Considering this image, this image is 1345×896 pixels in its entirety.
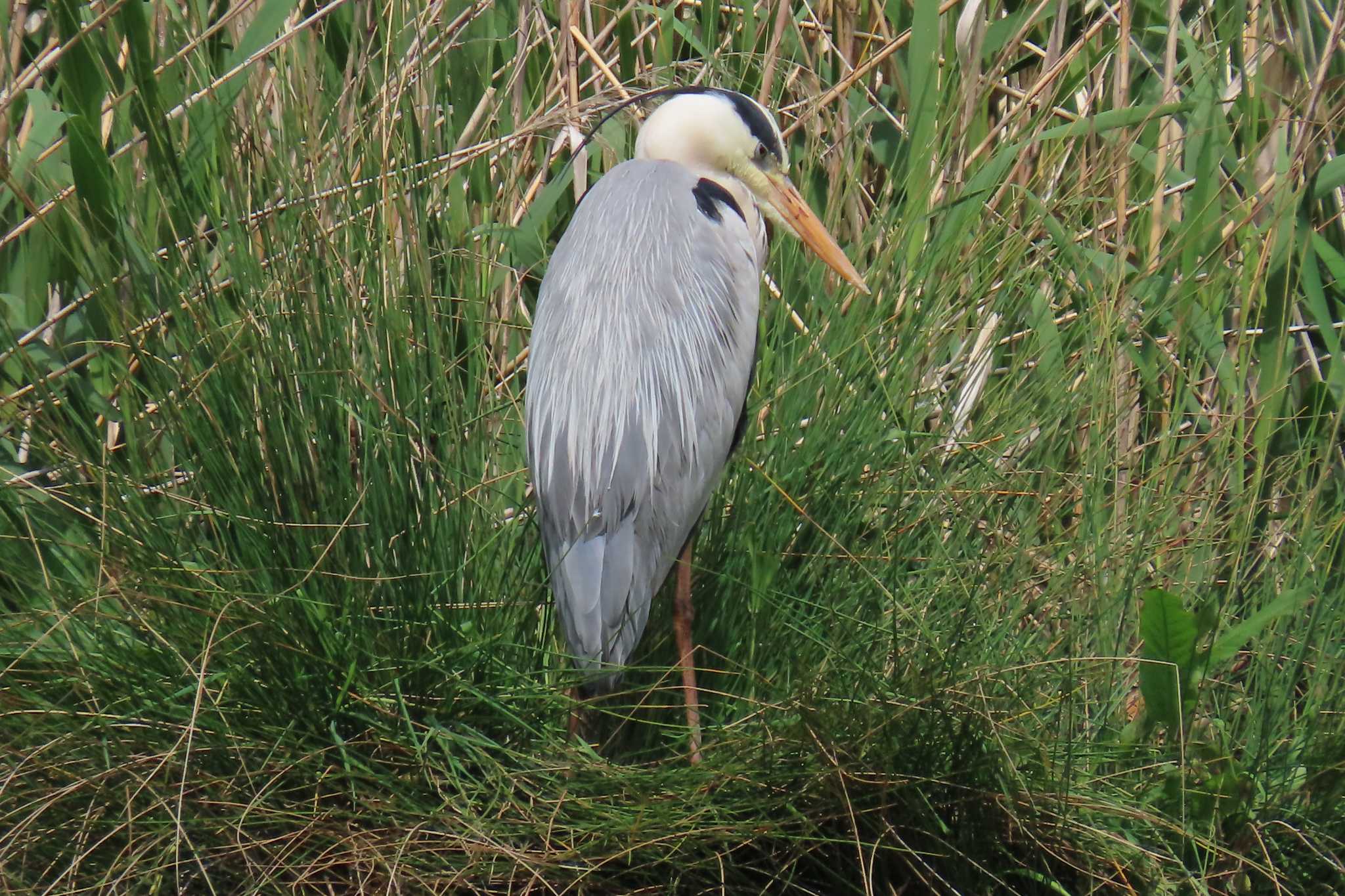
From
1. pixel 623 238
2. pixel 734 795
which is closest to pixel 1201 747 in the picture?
pixel 734 795

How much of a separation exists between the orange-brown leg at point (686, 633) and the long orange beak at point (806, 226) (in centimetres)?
53

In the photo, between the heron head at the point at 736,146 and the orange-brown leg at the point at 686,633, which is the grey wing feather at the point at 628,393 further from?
the heron head at the point at 736,146

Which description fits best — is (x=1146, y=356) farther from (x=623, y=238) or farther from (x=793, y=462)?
(x=623, y=238)

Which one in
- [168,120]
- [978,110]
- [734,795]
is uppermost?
[168,120]

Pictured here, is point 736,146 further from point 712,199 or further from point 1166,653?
point 1166,653

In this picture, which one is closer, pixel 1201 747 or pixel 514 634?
pixel 1201 747

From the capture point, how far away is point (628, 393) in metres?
2.03

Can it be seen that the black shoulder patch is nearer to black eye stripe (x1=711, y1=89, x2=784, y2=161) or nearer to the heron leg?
black eye stripe (x1=711, y1=89, x2=784, y2=161)

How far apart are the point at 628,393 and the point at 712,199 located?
45 centimetres

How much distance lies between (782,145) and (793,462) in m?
0.66

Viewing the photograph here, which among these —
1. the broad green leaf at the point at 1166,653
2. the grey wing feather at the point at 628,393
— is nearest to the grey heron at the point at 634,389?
the grey wing feather at the point at 628,393

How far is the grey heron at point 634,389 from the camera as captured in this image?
1.94m

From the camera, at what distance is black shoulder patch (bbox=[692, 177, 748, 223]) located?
2254 millimetres

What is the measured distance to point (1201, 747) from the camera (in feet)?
5.73
